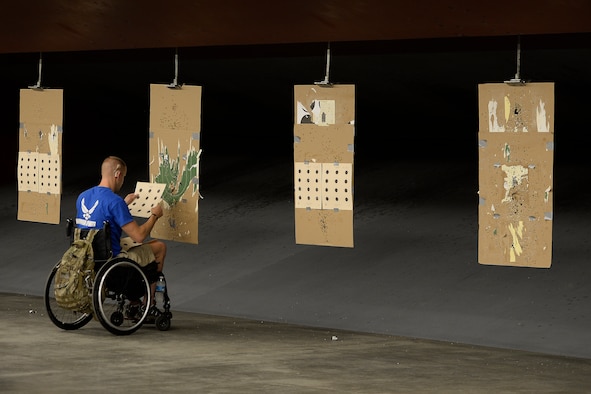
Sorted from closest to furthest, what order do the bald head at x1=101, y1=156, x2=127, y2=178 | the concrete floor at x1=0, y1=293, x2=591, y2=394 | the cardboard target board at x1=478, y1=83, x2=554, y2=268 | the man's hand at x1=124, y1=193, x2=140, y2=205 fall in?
the concrete floor at x1=0, y1=293, x2=591, y2=394, the cardboard target board at x1=478, y1=83, x2=554, y2=268, the bald head at x1=101, y1=156, x2=127, y2=178, the man's hand at x1=124, y1=193, x2=140, y2=205

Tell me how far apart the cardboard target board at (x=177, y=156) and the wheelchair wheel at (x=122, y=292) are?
36.6 inches

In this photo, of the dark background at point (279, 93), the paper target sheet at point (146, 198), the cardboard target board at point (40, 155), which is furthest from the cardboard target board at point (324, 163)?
the cardboard target board at point (40, 155)

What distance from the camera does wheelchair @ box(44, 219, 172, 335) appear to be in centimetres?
779

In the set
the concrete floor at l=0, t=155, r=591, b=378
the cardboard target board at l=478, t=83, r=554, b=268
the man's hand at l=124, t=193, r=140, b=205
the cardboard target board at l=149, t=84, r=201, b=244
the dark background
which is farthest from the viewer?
the dark background

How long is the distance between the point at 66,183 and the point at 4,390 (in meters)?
8.65

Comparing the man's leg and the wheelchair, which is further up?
the man's leg

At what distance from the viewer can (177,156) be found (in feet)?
29.8

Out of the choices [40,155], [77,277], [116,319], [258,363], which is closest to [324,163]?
[116,319]

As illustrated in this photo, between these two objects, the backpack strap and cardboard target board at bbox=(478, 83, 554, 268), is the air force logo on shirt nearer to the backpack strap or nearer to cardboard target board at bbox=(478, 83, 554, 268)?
the backpack strap

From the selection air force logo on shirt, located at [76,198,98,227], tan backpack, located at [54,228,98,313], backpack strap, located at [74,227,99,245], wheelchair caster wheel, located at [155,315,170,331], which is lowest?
wheelchair caster wheel, located at [155,315,170,331]

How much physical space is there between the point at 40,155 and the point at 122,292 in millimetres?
2420

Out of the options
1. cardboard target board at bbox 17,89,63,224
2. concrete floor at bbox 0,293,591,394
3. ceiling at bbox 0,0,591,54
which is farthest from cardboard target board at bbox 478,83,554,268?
cardboard target board at bbox 17,89,63,224

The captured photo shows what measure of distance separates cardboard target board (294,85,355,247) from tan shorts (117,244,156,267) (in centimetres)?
120

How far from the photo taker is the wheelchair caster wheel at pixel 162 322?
8195 mm
